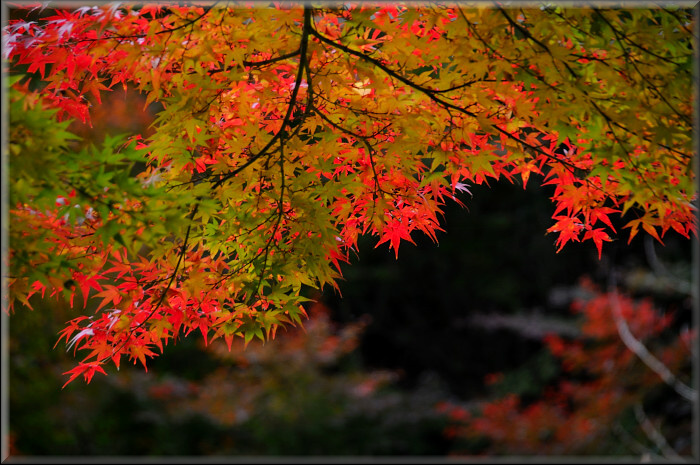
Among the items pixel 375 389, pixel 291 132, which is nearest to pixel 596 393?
pixel 375 389

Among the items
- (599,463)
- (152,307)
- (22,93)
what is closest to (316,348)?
(599,463)

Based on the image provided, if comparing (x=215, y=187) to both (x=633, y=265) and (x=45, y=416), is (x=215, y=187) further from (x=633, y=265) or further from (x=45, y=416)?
(x=633, y=265)

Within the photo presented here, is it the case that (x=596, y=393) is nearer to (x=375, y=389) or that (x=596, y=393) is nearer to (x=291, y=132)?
(x=375, y=389)

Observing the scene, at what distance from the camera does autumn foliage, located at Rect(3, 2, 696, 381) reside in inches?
51.4

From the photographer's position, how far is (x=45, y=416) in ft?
17.4

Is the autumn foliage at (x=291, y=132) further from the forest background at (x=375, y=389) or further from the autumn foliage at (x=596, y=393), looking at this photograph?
the autumn foliage at (x=596, y=393)

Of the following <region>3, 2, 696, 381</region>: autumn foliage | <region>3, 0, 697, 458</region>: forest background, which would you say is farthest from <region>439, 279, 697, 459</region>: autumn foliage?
<region>3, 2, 696, 381</region>: autumn foliage

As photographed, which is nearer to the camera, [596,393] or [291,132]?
[291,132]

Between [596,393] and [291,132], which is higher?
[291,132]

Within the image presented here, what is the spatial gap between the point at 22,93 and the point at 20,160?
0.17 meters

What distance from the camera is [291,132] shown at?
1728 mm

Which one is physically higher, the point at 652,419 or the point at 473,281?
the point at 473,281

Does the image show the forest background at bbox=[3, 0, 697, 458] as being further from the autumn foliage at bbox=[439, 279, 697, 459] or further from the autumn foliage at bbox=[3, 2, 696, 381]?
the autumn foliage at bbox=[3, 2, 696, 381]

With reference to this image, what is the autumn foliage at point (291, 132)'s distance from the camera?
4.29ft
